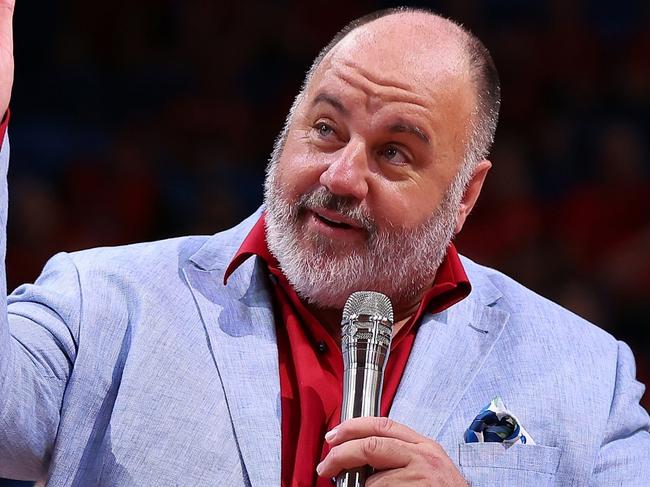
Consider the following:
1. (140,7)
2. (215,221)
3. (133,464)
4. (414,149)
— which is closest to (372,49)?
(414,149)

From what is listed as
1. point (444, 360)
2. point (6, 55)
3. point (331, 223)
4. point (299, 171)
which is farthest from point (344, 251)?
Answer: point (6, 55)

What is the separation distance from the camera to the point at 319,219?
193 cm

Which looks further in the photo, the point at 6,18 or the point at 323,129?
the point at 323,129

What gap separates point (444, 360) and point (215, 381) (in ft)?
1.36

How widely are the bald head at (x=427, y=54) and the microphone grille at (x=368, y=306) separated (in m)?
0.48

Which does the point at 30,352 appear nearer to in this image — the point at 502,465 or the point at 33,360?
the point at 33,360

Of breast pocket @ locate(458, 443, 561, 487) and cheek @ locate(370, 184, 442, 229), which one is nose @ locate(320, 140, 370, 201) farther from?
breast pocket @ locate(458, 443, 561, 487)

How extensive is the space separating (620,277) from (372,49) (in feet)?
8.15

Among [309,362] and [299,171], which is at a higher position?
[299,171]

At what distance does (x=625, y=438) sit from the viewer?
1983mm

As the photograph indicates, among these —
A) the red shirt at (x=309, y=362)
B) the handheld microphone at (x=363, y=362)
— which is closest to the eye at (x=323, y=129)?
A: the red shirt at (x=309, y=362)

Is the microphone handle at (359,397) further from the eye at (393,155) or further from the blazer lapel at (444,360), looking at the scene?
the eye at (393,155)

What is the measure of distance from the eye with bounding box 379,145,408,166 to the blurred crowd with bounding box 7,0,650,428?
2158 mm

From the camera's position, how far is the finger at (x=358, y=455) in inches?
58.3
